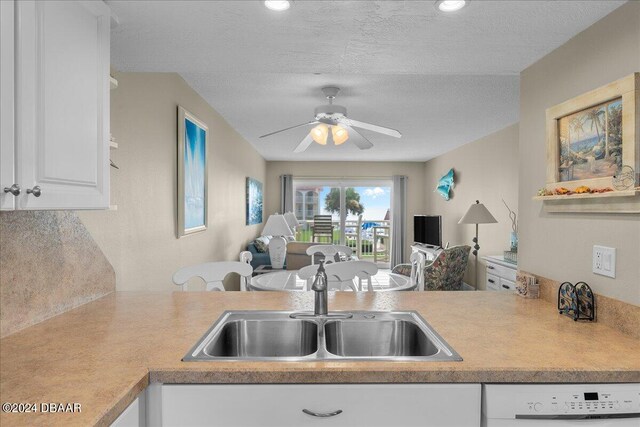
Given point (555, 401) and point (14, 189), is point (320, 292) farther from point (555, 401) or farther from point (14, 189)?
point (14, 189)

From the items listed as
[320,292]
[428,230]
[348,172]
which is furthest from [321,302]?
[348,172]

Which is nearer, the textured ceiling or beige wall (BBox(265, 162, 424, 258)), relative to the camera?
the textured ceiling

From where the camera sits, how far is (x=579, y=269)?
169cm

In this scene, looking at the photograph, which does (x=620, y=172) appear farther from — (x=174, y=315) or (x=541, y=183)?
(x=174, y=315)

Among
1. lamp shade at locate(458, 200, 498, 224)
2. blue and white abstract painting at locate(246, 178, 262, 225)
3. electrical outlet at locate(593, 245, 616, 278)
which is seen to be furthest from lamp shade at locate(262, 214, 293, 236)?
electrical outlet at locate(593, 245, 616, 278)

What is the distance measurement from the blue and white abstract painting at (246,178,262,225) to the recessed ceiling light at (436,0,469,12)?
491cm

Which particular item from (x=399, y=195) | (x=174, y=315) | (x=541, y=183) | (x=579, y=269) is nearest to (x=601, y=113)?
(x=541, y=183)

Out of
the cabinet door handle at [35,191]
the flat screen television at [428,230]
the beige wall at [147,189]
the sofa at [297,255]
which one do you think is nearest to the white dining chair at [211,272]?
the beige wall at [147,189]

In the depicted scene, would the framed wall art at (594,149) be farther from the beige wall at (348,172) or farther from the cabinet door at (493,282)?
Result: the beige wall at (348,172)

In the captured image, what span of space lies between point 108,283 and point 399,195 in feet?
24.1

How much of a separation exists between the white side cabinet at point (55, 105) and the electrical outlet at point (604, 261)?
183cm

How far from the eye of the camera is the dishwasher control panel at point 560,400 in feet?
3.79

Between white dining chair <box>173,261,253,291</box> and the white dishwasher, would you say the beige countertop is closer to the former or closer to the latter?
the white dishwasher

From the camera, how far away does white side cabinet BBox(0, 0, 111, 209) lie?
3.39 ft
